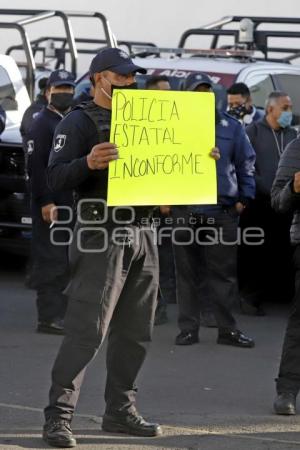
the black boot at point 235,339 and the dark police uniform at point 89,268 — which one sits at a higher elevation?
the dark police uniform at point 89,268

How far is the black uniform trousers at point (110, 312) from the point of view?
6379mm

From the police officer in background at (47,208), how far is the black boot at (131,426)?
109 inches

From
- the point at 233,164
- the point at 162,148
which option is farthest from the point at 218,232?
the point at 162,148

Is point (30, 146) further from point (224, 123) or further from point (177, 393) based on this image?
point (177, 393)

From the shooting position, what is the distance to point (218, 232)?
9.16m

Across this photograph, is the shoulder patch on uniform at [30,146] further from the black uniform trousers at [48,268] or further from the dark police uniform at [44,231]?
the black uniform trousers at [48,268]

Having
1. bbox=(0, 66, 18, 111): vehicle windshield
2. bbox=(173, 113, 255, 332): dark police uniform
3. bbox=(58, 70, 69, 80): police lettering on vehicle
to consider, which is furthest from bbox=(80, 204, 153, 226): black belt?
bbox=(0, 66, 18, 111): vehicle windshield

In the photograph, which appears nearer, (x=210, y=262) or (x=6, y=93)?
(x=210, y=262)

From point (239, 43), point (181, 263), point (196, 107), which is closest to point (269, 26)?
point (239, 43)

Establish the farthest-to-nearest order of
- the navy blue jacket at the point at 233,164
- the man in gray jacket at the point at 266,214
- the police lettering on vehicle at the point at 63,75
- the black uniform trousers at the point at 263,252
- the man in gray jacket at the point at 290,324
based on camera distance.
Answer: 1. the black uniform trousers at the point at 263,252
2. the man in gray jacket at the point at 266,214
3. the police lettering on vehicle at the point at 63,75
4. the navy blue jacket at the point at 233,164
5. the man in gray jacket at the point at 290,324

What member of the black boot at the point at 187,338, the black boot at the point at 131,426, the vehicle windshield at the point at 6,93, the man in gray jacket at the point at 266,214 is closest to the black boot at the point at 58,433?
the black boot at the point at 131,426

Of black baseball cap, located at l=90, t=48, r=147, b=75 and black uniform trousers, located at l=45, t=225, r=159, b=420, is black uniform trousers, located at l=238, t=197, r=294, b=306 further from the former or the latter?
black baseball cap, located at l=90, t=48, r=147, b=75

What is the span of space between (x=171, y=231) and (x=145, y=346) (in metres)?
2.96

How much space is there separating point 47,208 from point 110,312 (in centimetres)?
288
